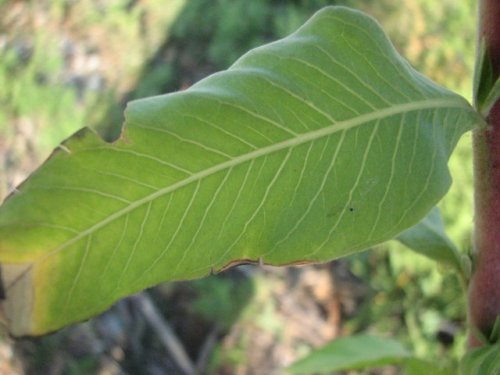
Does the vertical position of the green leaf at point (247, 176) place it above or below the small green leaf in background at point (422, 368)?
above

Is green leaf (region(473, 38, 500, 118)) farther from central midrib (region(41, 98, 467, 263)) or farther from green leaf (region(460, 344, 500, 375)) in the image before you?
green leaf (region(460, 344, 500, 375))

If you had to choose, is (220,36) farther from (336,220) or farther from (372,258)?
(336,220)

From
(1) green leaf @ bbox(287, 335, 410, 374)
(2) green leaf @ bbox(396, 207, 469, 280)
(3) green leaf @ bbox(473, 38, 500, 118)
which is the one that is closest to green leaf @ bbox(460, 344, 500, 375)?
(2) green leaf @ bbox(396, 207, 469, 280)

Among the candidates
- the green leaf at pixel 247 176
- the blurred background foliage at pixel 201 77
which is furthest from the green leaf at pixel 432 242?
the blurred background foliage at pixel 201 77

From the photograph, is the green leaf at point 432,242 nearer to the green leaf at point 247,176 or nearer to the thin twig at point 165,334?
the green leaf at point 247,176

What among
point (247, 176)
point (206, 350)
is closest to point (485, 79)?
point (247, 176)

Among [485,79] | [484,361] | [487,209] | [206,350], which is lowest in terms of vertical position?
[206,350]

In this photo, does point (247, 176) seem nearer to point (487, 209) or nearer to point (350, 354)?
point (487, 209)
